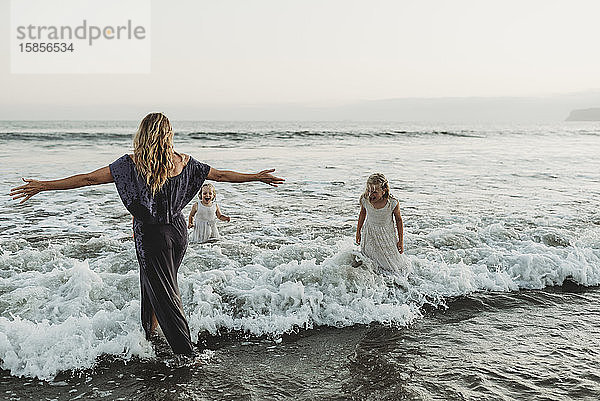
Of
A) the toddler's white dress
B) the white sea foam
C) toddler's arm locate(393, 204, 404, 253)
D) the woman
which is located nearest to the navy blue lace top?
the woman

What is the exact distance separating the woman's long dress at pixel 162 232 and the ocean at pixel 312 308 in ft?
1.30

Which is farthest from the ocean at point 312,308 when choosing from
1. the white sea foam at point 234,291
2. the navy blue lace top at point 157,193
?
the navy blue lace top at point 157,193

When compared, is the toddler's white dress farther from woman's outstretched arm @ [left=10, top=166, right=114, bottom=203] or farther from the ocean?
woman's outstretched arm @ [left=10, top=166, right=114, bottom=203]

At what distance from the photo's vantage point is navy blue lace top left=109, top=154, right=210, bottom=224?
416 centimetres

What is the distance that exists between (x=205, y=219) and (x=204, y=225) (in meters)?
0.10

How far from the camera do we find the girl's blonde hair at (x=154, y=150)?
4012mm

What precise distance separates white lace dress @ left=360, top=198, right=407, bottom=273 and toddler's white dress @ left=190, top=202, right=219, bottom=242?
2770 millimetres

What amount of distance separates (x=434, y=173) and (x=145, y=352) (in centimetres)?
1494

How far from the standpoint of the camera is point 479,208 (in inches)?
450

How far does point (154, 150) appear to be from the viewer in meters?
4.04

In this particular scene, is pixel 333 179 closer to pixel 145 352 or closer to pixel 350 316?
pixel 350 316

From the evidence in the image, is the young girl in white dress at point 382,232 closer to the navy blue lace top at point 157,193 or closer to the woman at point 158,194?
the woman at point 158,194

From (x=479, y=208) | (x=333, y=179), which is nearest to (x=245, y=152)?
(x=333, y=179)

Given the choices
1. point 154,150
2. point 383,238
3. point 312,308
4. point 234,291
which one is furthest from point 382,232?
point 154,150
